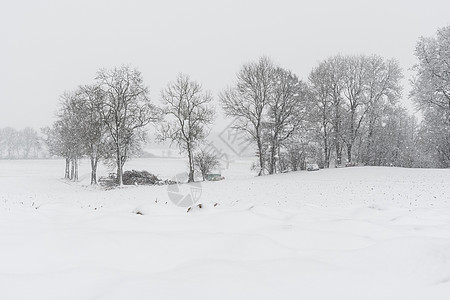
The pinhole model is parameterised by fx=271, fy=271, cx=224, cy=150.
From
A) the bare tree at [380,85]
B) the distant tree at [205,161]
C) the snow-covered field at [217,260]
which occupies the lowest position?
the snow-covered field at [217,260]

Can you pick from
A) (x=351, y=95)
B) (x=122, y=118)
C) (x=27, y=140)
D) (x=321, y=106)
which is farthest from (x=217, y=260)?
(x=27, y=140)

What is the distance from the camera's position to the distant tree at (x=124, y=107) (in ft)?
97.1

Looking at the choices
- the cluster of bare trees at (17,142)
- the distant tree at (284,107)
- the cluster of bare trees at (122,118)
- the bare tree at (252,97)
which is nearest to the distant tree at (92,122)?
the cluster of bare trees at (122,118)

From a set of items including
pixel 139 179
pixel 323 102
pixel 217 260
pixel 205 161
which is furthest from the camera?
pixel 205 161

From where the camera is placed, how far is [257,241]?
397 centimetres

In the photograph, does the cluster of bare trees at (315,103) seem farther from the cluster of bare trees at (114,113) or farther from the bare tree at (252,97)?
the cluster of bare trees at (114,113)

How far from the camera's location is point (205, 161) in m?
43.1

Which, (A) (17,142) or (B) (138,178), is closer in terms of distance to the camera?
(B) (138,178)

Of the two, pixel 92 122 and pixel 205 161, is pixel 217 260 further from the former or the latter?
pixel 205 161

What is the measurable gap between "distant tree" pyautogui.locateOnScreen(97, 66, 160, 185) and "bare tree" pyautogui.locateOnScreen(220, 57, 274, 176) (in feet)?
30.4

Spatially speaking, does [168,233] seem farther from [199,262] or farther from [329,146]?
[329,146]

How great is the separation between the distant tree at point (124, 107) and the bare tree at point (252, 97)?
9.25 m

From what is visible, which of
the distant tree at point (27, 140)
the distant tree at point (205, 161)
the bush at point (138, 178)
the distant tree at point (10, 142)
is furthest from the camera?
the distant tree at point (10, 142)

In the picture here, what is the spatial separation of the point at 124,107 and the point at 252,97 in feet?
49.7
